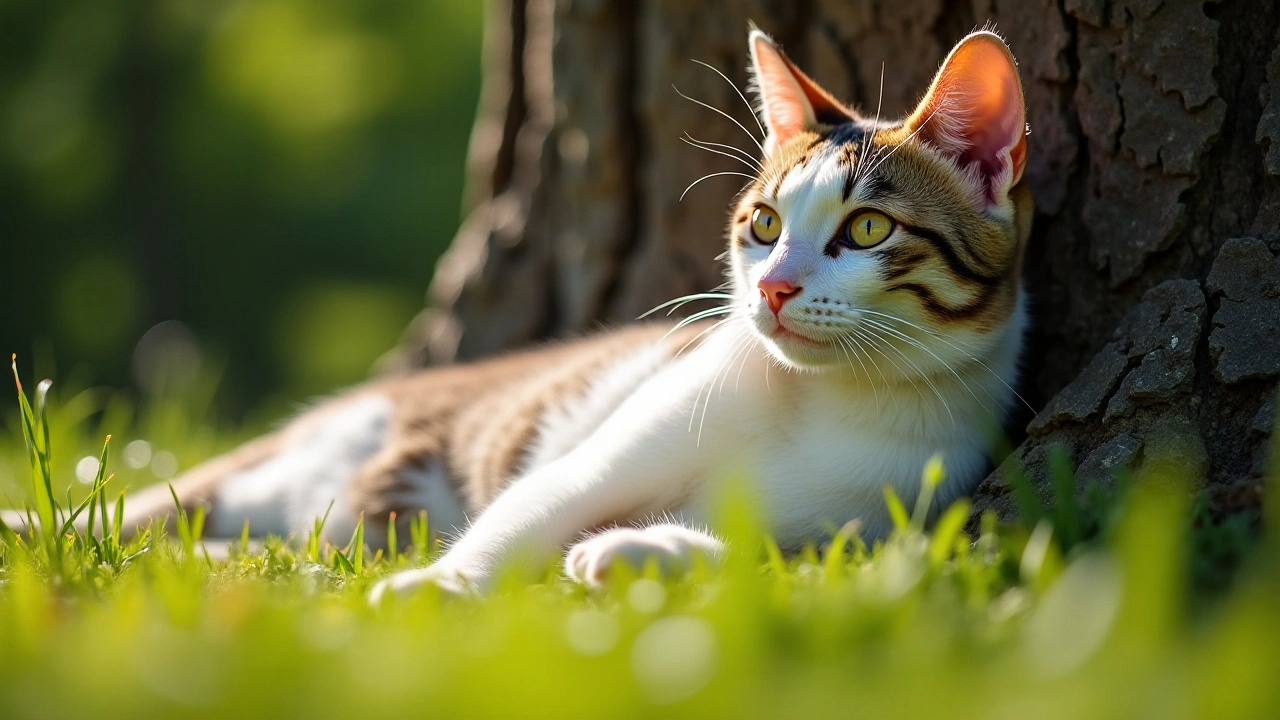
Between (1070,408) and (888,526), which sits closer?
(1070,408)

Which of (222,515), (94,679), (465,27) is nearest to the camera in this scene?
(94,679)

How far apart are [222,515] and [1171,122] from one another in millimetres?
2732

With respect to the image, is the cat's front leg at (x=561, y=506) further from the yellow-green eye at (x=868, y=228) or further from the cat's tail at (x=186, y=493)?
the cat's tail at (x=186, y=493)

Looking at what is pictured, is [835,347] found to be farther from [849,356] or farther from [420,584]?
[420,584]

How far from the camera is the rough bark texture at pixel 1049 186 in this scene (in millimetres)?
1963

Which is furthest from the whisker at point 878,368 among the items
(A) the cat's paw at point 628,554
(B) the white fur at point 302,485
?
(B) the white fur at point 302,485

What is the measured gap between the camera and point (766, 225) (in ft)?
7.75

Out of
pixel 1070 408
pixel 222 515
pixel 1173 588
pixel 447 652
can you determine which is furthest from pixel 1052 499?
pixel 222 515

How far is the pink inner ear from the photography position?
2512 millimetres

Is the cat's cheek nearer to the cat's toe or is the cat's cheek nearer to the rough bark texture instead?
the cat's toe

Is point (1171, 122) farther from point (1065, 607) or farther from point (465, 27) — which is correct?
point (465, 27)

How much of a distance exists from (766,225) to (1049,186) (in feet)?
2.32

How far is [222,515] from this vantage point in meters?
3.18

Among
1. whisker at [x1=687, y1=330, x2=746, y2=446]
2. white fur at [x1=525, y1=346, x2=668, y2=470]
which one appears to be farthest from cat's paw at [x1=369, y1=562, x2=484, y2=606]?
white fur at [x1=525, y1=346, x2=668, y2=470]
